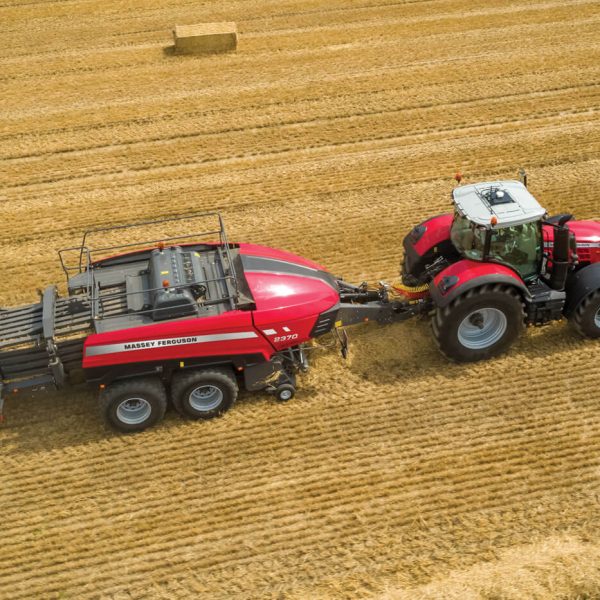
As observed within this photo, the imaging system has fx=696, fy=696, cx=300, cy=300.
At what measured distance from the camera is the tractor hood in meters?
7.54

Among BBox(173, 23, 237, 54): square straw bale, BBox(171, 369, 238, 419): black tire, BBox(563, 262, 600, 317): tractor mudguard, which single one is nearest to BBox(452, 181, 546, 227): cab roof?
BBox(563, 262, 600, 317): tractor mudguard

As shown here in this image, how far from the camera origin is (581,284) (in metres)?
8.04

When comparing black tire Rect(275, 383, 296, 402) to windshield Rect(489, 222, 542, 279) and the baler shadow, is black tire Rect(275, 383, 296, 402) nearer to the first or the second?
the baler shadow

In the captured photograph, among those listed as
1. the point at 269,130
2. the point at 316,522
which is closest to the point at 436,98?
the point at 269,130

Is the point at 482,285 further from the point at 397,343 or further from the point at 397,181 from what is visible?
the point at 397,181

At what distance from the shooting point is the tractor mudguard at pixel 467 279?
771cm

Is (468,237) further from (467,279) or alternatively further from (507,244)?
(467,279)

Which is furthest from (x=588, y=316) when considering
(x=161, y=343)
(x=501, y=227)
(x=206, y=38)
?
(x=206, y=38)

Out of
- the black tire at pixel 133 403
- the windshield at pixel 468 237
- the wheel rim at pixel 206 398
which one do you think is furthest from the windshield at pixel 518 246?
the black tire at pixel 133 403

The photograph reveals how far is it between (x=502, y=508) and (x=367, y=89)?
1071 cm

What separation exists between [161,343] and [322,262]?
12.5 ft

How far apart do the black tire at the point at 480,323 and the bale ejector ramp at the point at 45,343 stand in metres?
3.96

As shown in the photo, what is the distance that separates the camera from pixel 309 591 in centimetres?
621

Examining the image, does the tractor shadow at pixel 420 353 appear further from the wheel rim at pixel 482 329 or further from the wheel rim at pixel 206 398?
the wheel rim at pixel 206 398
